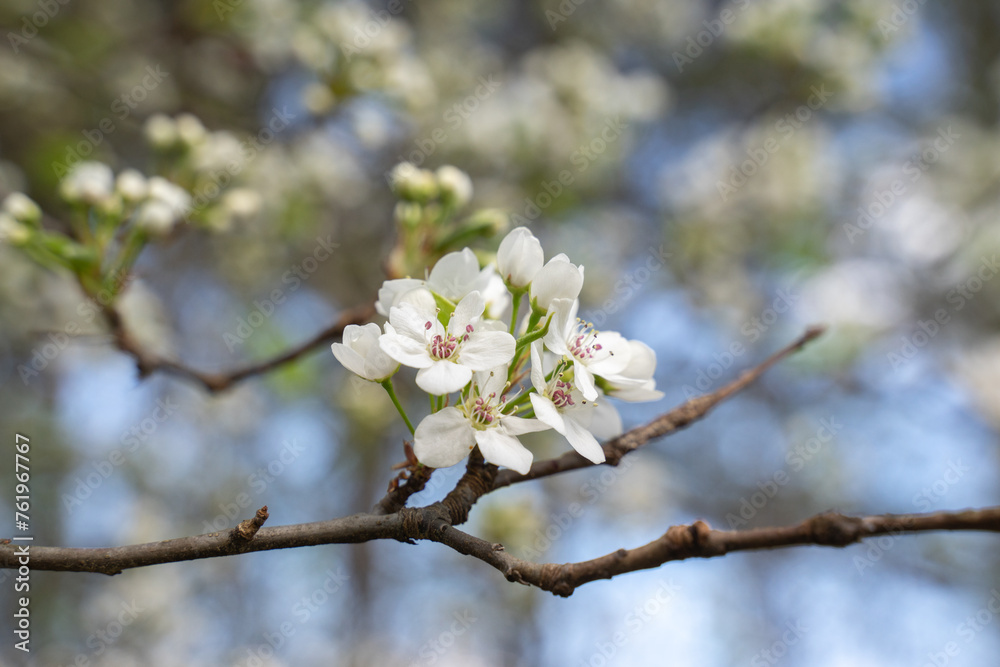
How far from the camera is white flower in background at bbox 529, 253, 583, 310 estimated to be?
43.4 inches

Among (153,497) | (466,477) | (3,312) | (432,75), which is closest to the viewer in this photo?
(466,477)

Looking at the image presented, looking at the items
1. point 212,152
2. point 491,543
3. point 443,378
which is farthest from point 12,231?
point 491,543

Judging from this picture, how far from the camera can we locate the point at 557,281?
43.7 inches

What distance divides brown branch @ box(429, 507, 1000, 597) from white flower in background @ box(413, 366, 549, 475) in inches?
8.9

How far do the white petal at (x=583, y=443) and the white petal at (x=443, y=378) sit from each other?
17 cm

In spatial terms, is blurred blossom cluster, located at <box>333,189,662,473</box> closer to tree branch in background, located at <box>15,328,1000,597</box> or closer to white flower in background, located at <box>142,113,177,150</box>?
tree branch in background, located at <box>15,328,1000,597</box>

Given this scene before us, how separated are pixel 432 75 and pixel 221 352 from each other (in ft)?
8.10

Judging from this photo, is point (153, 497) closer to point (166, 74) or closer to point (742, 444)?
point (166, 74)

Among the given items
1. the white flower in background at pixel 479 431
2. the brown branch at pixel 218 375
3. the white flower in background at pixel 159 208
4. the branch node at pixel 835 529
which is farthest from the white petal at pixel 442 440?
the white flower in background at pixel 159 208

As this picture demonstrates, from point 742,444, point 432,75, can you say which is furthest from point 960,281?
point 432,75

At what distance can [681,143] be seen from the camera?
17.8 feet

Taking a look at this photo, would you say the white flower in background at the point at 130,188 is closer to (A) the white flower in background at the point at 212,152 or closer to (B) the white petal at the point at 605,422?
(A) the white flower in background at the point at 212,152

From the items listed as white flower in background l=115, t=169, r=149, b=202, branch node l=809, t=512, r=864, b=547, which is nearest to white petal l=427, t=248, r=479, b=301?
branch node l=809, t=512, r=864, b=547

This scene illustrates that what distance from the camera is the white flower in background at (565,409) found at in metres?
1.00
